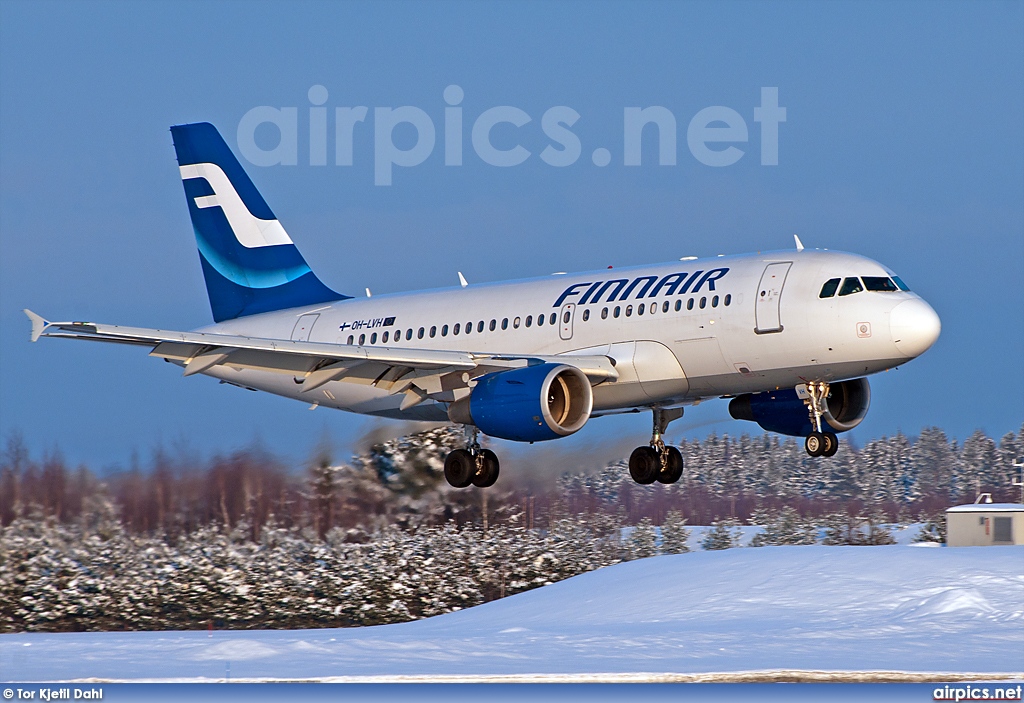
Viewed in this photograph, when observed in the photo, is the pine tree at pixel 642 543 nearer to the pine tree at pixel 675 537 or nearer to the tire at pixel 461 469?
the pine tree at pixel 675 537

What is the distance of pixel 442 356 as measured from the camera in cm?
3447

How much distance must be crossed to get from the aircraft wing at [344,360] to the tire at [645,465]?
4.01 meters

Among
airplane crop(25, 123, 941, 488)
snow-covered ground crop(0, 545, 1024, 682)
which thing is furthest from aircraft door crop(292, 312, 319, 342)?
snow-covered ground crop(0, 545, 1024, 682)

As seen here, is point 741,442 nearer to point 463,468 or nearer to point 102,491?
point 102,491

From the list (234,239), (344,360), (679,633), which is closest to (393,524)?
(679,633)

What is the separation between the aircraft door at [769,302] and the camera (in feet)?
105

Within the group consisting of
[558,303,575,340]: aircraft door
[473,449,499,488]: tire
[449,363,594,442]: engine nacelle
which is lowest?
[473,449,499,488]: tire

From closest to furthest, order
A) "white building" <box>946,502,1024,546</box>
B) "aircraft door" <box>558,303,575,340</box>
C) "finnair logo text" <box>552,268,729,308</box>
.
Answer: "finnair logo text" <box>552,268,729,308</box> → "aircraft door" <box>558,303,575,340</box> → "white building" <box>946,502,1024,546</box>

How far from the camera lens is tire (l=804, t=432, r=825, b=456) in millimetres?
33406

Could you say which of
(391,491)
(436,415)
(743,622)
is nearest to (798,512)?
(743,622)

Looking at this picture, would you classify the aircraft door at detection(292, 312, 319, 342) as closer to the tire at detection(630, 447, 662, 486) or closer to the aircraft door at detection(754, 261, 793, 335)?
the tire at detection(630, 447, 662, 486)

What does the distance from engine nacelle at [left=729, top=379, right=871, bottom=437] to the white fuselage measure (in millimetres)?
2603

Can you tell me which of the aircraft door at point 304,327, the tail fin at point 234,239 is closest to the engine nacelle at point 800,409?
the aircraft door at point 304,327

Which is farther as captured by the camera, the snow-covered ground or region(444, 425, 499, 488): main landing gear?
the snow-covered ground
